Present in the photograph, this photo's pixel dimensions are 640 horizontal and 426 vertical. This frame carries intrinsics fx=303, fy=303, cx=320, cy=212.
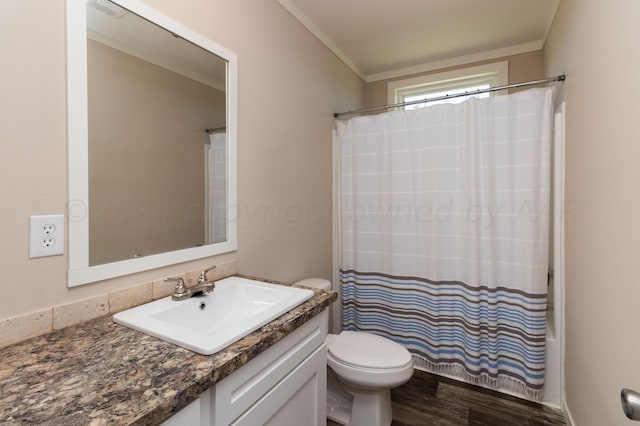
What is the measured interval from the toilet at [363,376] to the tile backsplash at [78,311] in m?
0.90

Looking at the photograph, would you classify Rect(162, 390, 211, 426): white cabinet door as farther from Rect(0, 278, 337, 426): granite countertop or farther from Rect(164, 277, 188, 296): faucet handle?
Rect(164, 277, 188, 296): faucet handle

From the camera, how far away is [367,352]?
1634 millimetres

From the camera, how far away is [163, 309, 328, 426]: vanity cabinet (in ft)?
2.45

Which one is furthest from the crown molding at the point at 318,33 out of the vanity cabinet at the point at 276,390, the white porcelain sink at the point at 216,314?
the vanity cabinet at the point at 276,390

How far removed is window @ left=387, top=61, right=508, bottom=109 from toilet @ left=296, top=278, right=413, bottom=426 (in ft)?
6.25

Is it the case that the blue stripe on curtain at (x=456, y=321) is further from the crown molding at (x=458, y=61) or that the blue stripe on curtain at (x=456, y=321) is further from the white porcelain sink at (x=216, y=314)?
the crown molding at (x=458, y=61)

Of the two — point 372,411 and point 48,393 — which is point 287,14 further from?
point 372,411

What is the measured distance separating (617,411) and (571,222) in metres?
0.94

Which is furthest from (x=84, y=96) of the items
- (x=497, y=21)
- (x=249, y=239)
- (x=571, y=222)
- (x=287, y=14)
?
(x=497, y=21)

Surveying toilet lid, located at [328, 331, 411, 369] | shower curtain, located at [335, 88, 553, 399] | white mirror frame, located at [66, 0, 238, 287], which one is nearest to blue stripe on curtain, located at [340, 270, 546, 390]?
shower curtain, located at [335, 88, 553, 399]

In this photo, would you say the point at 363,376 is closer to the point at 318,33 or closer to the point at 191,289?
the point at 191,289

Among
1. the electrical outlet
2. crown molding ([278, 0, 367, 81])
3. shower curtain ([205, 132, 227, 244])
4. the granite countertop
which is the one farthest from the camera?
crown molding ([278, 0, 367, 81])

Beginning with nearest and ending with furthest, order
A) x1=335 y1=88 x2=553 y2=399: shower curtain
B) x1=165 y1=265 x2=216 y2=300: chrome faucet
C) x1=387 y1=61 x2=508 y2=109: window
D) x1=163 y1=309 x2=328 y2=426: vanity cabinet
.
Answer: x1=163 y1=309 x2=328 y2=426: vanity cabinet → x1=165 y1=265 x2=216 y2=300: chrome faucet → x1=335 y1=88 x2=553 y2=399: shower curtain → x1=387 y1=61 x2=508 y2=109: window

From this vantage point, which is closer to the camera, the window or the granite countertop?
the granite countertop
